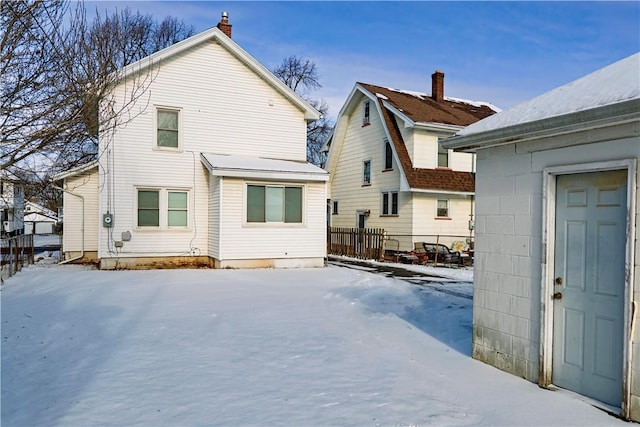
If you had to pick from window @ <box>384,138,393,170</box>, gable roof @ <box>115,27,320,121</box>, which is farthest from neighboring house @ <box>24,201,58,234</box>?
window @ <box>384,138,393,170</box>

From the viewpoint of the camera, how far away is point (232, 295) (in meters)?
10.0

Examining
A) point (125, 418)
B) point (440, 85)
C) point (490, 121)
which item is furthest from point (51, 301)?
point (440, 85)

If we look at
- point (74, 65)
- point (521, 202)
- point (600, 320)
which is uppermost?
point (74, 65)

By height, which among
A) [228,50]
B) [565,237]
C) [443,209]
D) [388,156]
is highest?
[228,50]

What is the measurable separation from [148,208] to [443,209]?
1296cm

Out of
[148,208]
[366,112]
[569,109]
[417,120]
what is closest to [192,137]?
[148,208]

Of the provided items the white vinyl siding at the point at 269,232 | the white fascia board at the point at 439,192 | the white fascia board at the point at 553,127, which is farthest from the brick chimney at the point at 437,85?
the white fascia board at the point at 553,127

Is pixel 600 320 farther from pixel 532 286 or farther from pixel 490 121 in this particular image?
pixel 490 121

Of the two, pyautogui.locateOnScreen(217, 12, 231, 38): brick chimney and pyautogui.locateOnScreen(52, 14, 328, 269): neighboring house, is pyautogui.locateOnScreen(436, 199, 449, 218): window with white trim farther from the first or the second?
pyautogui.locateOnScreen(217, 12, 231, 38): brick chimney

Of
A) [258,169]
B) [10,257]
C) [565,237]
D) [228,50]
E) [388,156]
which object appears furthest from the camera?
[388,156]

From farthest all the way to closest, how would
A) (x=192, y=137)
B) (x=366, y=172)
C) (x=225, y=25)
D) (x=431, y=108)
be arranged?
(x=366, y=172)
(x=431, y=108)
(x=225, y=25)
(x=192, y=137)

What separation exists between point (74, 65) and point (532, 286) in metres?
8.78

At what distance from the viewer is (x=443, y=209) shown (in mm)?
21109

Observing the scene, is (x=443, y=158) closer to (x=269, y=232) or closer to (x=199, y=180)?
(x=269, y=232)
